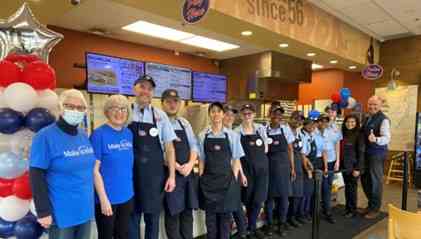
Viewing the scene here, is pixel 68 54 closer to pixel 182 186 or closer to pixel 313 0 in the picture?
pixel 182 186

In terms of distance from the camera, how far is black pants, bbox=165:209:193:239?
2639 millimetres

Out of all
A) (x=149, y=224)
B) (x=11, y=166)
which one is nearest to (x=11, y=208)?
(x=11, y=166)

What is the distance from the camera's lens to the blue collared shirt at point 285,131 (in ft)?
11.7

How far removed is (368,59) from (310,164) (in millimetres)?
4056

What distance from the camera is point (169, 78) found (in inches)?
196

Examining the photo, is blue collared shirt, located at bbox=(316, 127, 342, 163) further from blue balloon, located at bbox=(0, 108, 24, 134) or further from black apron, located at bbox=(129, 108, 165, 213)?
blue balloon, located at bbox=(0, 108, 24, 134)

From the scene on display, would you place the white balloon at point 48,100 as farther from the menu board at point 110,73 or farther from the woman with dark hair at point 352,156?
the woman with dark hair at point 352,156

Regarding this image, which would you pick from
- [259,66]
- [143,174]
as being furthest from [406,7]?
[143,174]

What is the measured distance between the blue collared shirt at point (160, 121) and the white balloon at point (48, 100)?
0.58m

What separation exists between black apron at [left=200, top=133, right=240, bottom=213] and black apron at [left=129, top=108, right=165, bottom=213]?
0.59 metres

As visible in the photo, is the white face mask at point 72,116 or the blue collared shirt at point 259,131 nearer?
the white face mask at point 72,116

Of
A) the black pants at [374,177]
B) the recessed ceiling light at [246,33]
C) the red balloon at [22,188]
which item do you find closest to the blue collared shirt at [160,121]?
the red balloon at [22,188]

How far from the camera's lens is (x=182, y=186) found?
2.67 metres

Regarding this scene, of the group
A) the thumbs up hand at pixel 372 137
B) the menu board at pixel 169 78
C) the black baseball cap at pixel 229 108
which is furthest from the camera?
the menu board at pixel 169 78
